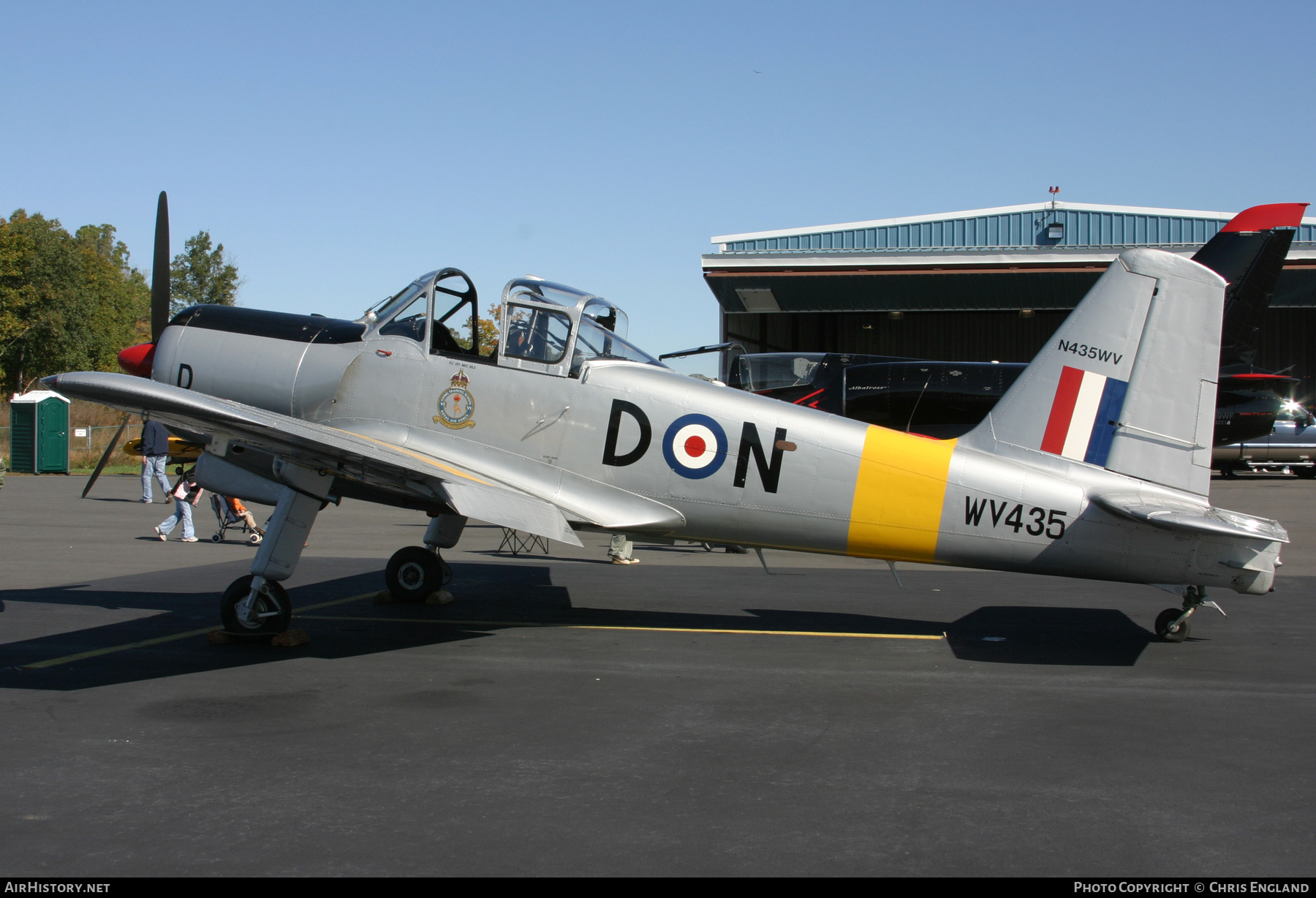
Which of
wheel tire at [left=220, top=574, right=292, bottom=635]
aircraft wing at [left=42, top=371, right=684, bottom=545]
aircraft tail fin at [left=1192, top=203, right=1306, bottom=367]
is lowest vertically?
wheel tire at [left=220, top=574, right=292, bottom=635]

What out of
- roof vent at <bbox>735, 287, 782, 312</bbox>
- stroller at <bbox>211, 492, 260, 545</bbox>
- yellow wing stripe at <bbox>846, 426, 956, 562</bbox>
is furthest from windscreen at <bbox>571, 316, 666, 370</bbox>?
roof vent at <bbox>735, 287, 782, 312</bbox>

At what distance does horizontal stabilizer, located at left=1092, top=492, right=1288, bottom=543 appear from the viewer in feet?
20.6

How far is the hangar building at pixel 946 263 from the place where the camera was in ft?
93.6

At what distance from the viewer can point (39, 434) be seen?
30.7 metres

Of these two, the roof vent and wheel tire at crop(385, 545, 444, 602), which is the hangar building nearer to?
the roof vent

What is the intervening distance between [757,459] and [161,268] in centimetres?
627

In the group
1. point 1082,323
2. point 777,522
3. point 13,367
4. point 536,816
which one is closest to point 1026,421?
point 1082,323

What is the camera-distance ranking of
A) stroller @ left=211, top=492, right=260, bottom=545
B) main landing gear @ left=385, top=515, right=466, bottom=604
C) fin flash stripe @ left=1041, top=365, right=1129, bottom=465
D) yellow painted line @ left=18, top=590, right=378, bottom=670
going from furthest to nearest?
stroller @ left=211, top=492, right=260, bottom=545, main landing gear @ left=385, top=515, right=466, bottom=604, fin flash stripe @ left=1041, top=365, right=1129, bottom=465, yellow painted line @ left=18, top=590, right=378, bottom=670

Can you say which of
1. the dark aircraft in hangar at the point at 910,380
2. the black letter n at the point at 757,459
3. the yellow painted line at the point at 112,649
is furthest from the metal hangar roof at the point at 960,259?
the yellow painted line at the point at 112,649

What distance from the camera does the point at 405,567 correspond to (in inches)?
364

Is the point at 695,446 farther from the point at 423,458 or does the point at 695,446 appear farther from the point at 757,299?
the point at 757,299

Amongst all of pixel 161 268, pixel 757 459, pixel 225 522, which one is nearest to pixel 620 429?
pixel 757 459

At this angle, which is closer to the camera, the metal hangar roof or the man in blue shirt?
the man in blue shirt

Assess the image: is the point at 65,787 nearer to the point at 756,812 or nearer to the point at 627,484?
the point at 756,812
